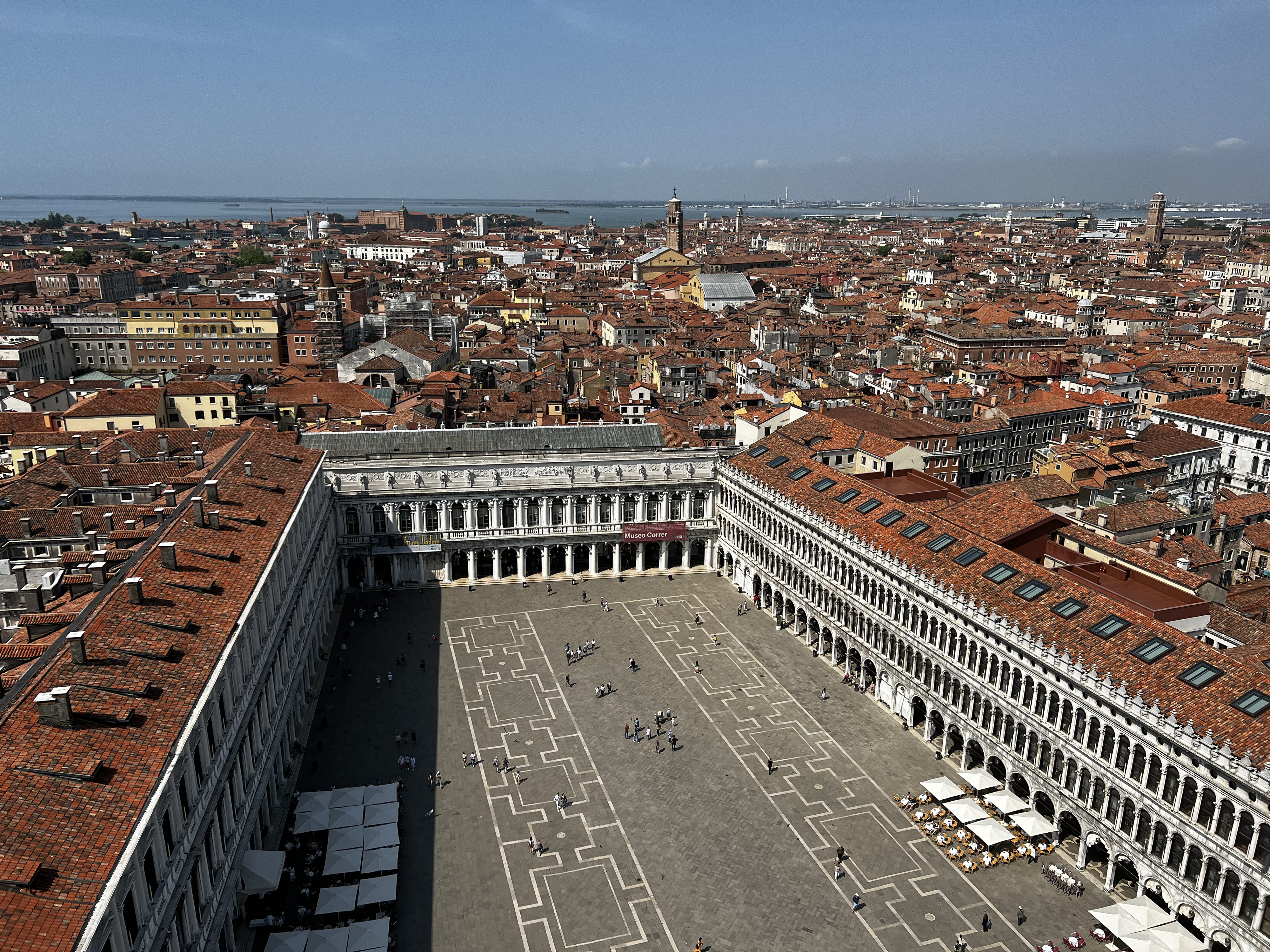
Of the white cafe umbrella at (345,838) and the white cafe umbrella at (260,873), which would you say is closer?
the white cafe umbrella at (260,873)

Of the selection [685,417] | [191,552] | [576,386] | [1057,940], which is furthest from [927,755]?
[576,386]

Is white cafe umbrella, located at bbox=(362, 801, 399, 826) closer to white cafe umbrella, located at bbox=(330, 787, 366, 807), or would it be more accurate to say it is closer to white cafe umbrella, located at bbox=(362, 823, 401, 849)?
white cafe umbrella, located at bbox=(362, 823, 401, 849)

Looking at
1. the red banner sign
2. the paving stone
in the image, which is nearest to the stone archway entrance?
the paving stone

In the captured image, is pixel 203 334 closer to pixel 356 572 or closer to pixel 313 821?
pixel 356 572

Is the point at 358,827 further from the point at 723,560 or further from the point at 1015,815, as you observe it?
the point at 723,560

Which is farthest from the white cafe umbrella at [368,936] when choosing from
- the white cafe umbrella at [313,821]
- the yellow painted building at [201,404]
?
the yellow painted building at [201,404]

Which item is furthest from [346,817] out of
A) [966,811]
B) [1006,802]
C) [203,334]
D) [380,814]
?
[203,334]

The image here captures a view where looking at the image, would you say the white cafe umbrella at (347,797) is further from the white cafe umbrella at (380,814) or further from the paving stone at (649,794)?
the paving stone at (649,794)
